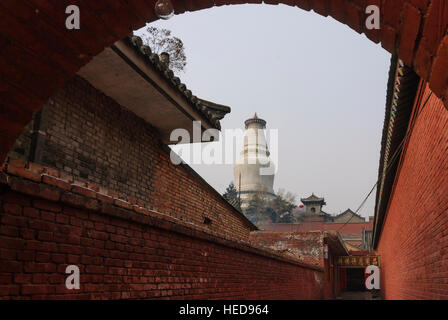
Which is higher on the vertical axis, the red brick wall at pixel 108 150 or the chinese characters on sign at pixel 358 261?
the red brick wall at pixel 108 150

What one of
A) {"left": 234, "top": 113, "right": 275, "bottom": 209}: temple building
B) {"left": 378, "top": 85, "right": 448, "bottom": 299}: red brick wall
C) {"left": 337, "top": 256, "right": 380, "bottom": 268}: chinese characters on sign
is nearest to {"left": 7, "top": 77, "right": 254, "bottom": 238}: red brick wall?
{"left": 378, "top": 85, "right": 448, "bottom": 299}: red brick wall

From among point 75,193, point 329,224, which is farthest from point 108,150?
point 329,224

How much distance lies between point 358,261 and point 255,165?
46.0 m

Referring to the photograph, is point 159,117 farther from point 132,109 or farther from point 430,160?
point 430,160

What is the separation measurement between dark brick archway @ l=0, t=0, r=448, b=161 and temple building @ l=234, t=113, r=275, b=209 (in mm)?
66563

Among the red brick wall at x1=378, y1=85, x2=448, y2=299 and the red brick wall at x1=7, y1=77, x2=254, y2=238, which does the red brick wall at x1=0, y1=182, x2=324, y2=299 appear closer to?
the red brick wall at x1=7, y1=77, x2=254, y2=238

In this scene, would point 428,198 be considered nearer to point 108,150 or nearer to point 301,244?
point 108,150

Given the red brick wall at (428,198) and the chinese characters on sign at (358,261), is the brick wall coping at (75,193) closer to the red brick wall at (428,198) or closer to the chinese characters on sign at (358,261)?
the red brick wall at (428,198)

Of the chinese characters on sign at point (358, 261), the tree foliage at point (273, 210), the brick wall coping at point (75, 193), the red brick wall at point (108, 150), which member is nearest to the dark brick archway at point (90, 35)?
the brick wall coping at point (75, 193)

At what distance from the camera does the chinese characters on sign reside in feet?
81.8

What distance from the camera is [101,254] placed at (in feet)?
11.5

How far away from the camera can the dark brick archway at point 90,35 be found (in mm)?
2010

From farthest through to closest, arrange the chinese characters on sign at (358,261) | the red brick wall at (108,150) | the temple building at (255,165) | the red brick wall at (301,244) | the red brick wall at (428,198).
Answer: the temple building at (255,165), the chinese characters on sign at (358,261), the red brick wall at (301,244), the red brick wall at (108,150), the red brick wall at (428,198)

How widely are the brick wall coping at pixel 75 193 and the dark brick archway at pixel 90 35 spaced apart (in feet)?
0.92
